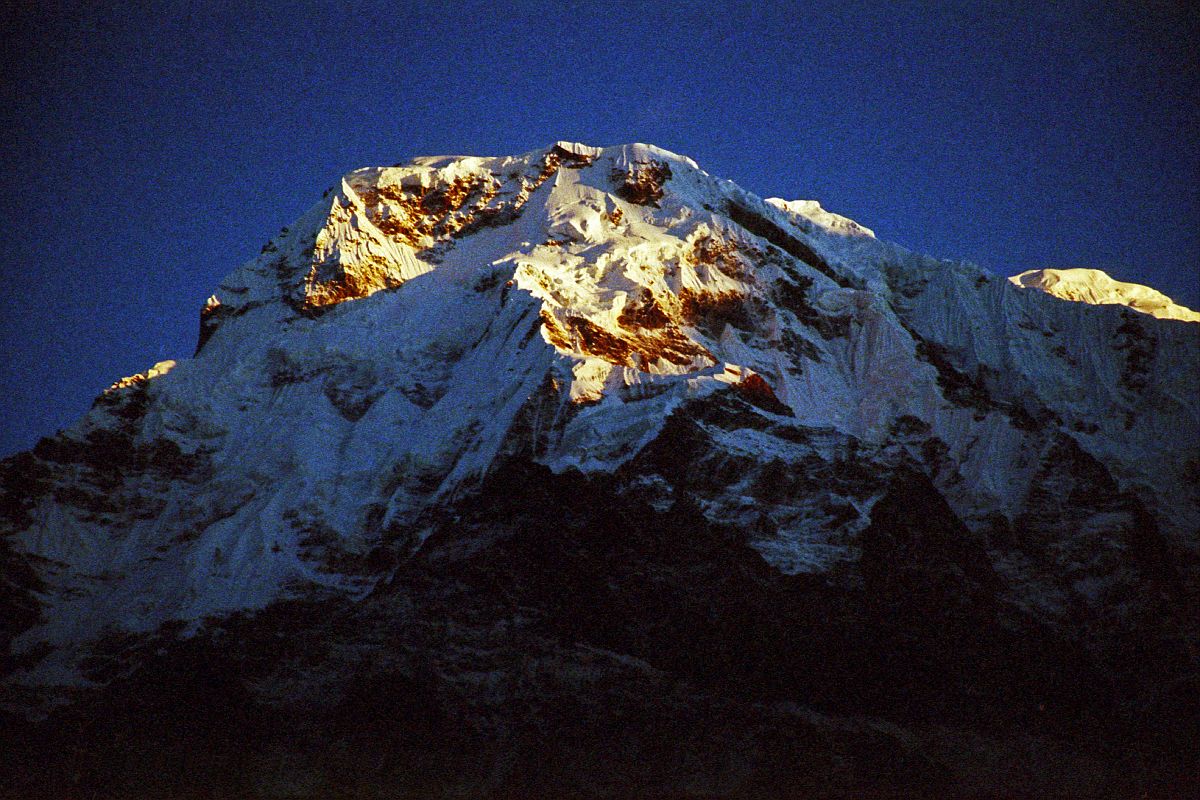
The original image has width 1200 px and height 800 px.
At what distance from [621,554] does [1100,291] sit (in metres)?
67.8

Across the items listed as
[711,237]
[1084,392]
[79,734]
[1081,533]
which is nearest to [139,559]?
[79,734]

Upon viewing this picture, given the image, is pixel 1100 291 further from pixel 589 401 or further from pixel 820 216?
pixel 589 401

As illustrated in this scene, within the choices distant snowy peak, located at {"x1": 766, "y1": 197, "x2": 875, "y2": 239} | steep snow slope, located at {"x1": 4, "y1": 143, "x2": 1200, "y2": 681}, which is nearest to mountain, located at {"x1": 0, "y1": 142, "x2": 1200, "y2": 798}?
steep snow slope, located at {"x1": 4, "y1": 143, "x2": 1200, "y2": 681}

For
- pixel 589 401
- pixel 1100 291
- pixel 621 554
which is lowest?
pixel 621 554

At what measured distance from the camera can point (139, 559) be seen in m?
78.2

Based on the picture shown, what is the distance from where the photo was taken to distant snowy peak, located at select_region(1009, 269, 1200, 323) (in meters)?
111

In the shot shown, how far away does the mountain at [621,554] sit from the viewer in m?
63.6

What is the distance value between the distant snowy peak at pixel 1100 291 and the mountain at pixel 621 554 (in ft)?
72.9

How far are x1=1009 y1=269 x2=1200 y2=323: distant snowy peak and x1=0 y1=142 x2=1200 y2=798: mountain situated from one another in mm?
22219

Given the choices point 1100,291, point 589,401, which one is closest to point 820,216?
point 1100,291

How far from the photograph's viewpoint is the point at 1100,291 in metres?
116

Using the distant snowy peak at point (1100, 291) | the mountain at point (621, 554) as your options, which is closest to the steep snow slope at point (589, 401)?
the mountain at point (621, 554)

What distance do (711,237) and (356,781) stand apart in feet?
141

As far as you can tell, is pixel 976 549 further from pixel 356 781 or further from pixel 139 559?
pixel 139 559
